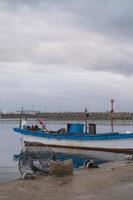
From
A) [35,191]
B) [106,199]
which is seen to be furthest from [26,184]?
[106,199]

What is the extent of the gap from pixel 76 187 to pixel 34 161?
426 centimetres

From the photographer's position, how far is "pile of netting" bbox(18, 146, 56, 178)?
17828mm

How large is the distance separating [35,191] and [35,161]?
183 inches

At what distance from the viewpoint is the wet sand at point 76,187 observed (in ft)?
41.9

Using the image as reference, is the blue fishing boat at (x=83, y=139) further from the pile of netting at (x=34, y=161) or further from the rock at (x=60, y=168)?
the rock at (x=60, y=168)

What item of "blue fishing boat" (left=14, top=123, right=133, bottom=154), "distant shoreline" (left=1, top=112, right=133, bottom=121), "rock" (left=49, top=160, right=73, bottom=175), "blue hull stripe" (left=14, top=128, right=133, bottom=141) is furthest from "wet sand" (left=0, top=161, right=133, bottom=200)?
"distant shoreline" (left=1, top=112, right=133, bottom=121)

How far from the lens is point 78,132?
3584 cm

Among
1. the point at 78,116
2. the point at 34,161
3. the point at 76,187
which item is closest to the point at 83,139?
the point at 34,161

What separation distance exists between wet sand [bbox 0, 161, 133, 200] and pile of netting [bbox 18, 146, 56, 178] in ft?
3.70

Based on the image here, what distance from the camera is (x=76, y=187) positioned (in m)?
14.5

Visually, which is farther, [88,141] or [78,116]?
[78,116]

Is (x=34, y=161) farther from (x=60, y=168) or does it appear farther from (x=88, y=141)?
(x=88, y=141)

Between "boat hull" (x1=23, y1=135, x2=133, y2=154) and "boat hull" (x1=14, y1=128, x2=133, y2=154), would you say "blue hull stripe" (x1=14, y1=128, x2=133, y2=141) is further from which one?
"boat hull" (x1=23, y1=135, x2=133, y2=154)

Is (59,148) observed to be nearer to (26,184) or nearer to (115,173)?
(115,173)
